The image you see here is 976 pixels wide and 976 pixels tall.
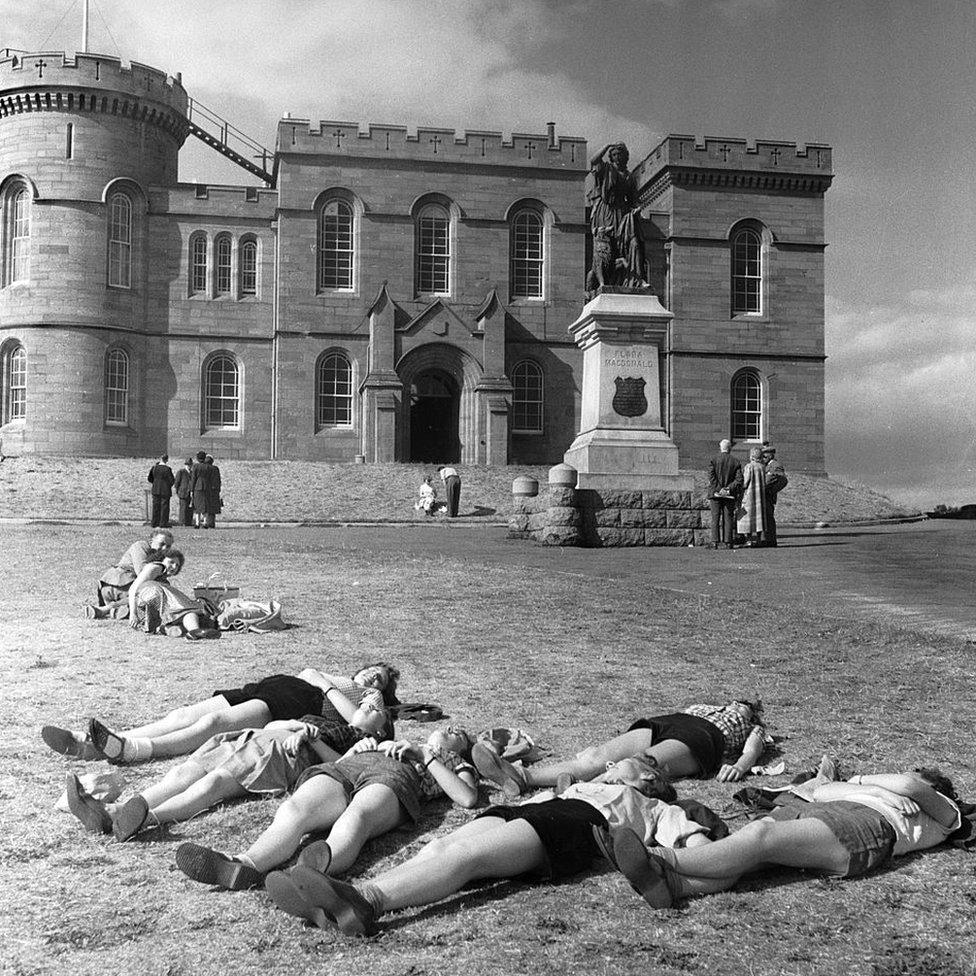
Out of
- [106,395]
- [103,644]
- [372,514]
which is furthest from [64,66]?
[103,644]

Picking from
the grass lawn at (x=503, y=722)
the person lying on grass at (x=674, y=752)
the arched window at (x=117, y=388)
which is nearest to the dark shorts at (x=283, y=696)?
the grass lawn at (x=503, y=722)

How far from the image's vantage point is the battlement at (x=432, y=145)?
1592 inches

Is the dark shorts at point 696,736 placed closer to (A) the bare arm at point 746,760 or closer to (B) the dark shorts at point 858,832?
(A) the bare arm at point 746,760

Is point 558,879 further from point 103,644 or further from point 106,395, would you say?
point 106,395

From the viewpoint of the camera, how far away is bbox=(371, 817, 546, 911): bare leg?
3.67 m

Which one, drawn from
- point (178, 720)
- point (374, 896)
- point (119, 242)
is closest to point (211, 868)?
point (374, 896)

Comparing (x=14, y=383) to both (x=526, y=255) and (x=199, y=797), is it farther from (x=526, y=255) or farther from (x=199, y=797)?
(x=199, y=797)

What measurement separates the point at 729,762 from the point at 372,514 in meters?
22.7

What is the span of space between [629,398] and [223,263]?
2574 cm

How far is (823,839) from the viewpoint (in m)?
4.07

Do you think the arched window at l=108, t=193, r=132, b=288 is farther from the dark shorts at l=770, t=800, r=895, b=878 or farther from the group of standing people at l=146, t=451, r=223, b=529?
the dark shorts at l=770, t=800, r=895, b=878

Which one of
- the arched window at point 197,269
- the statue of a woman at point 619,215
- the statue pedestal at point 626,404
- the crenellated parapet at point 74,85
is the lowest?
the statue pedestal at point 626,404

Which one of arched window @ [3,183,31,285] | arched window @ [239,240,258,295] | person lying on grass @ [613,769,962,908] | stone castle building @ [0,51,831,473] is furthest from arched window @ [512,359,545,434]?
person lying on grass @ [613,769,962,908]

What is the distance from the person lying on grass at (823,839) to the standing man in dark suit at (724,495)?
13209 mm
